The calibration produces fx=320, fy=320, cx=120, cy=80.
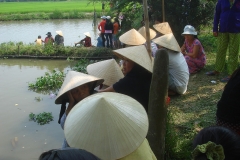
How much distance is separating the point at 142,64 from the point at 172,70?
1.93m

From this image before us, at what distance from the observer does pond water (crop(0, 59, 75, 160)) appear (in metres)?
5.00

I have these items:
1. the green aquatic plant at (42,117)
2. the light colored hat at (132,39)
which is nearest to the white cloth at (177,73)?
the light colored hat at (132,39)

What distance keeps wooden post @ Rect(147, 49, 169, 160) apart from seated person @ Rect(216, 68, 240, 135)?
18.2 inches

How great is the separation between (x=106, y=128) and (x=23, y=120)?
4843mm

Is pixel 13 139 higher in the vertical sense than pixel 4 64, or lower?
lower

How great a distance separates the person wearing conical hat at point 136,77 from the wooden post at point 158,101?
366 millimetres

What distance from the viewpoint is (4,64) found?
1095cm

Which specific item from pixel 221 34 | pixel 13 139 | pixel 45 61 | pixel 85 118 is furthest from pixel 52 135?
pixel 45 61

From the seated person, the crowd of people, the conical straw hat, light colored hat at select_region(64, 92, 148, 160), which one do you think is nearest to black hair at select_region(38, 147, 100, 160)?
the crowd of people

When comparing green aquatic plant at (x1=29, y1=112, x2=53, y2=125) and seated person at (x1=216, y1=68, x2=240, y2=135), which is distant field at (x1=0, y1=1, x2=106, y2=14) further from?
seated person at (x1=216, y1=68, x2=240, y2=135)

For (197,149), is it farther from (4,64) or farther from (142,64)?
(4,64)

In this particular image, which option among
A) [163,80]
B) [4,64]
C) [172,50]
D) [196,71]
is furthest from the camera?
[4,64]

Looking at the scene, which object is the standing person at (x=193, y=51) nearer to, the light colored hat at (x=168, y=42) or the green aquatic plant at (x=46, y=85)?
the light colored hat at (x=168, y=42)

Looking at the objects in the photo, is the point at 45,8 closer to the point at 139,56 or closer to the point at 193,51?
the point at 193,51
